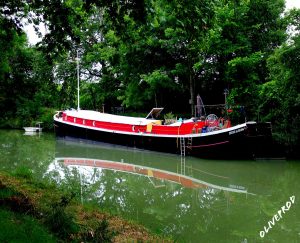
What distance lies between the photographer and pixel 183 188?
13000 millimetres

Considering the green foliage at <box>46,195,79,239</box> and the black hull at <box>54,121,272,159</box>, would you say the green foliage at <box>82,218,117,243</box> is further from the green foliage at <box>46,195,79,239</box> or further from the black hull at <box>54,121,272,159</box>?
the black hull at <box>54,121,272,159</box>

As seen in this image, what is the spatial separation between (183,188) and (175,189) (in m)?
0.36

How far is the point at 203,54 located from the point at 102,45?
10.9m

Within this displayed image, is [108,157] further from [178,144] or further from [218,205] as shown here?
[218,205]

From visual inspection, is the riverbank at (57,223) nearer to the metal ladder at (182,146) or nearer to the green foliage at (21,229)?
the green foliage at (21,229)

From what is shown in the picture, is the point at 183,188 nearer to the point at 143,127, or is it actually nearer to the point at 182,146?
the point at 182,146

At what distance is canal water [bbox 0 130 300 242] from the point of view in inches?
330

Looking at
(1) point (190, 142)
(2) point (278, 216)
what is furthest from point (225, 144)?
(2) point (278, 216)

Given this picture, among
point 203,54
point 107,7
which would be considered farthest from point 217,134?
point 107,7

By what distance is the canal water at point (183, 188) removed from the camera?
27.5 ft

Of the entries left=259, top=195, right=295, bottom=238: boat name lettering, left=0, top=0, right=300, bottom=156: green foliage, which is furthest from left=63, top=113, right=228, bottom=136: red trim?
left=259, top=195, right=295, bottom=238: boat name lettering

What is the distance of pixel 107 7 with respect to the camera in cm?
708

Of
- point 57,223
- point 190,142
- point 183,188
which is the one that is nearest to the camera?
point 57,223

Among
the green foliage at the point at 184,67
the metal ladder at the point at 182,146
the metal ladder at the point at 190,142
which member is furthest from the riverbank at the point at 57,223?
the metal ladder at the point at 182,146
